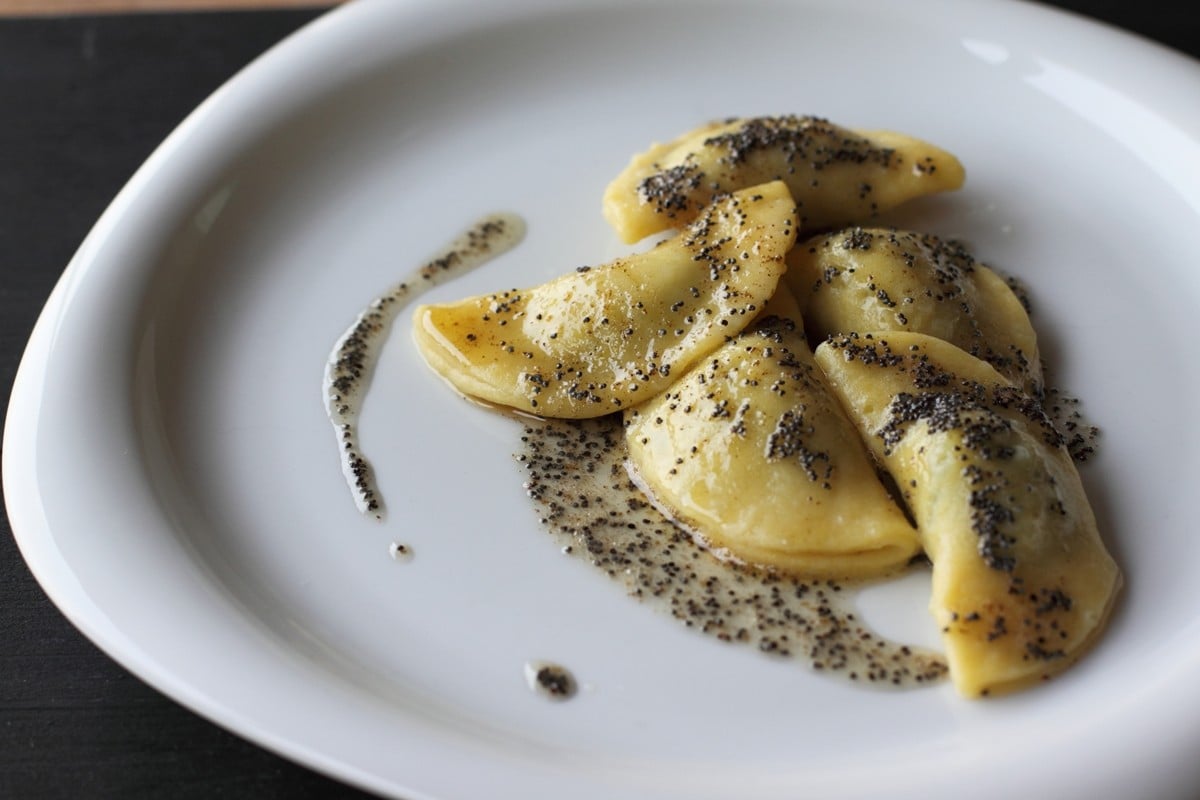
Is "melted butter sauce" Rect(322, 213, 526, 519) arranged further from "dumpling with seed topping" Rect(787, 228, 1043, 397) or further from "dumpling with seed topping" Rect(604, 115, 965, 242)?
"dumpling with seed topping" Rect(787, 228, 1043, 397)

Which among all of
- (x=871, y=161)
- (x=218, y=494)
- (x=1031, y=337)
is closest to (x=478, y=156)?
(x=871, y=161)

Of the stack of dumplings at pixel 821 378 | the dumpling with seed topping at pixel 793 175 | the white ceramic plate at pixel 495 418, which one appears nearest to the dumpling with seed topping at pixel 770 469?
the stack of dumplings at pixel 821 378

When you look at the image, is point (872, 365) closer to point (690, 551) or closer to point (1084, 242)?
point (690, 551)

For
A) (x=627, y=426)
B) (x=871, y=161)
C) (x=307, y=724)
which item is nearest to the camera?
(x=307, y=724)

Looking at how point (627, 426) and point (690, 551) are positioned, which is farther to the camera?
point (627, 426)

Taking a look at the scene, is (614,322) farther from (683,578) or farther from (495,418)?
(683,578)

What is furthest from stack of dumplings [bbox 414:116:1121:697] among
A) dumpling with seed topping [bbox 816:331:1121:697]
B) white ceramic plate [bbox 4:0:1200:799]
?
white ceramic plate [bbox 4:0:1200:799]

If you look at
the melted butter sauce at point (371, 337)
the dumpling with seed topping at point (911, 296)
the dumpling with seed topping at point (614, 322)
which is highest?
the dumpling with seed topping at point (911, 296)

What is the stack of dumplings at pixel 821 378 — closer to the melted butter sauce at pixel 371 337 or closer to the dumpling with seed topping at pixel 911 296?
the dumpling with seed topping at pixel 911 296
